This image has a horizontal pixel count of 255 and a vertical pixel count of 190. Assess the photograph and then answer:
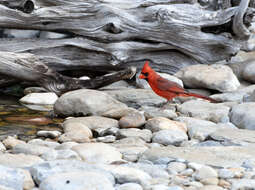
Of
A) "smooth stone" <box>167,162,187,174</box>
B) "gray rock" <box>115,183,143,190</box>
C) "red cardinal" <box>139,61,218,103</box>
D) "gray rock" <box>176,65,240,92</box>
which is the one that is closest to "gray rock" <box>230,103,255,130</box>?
"red cardinal" <box>139,61,218,103</box>

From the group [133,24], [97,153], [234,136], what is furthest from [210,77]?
[97,153]

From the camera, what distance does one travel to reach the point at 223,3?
31.2 ft

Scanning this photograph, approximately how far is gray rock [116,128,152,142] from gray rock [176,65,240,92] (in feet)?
8.89

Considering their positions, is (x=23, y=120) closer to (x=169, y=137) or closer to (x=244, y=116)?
(x=169, y=137)

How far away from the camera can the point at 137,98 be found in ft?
23.4

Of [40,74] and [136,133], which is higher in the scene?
[136,133]

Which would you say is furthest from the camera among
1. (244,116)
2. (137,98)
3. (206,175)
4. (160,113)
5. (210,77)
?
(210,77)

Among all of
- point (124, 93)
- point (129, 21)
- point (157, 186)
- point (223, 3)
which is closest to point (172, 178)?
point (157, 186)

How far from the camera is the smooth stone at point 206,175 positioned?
3.51m

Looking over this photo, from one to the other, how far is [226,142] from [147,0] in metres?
4.25

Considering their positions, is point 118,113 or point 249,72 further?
point 249,72

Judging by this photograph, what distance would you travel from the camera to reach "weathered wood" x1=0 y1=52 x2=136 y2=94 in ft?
24.4

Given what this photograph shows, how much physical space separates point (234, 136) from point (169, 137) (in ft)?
2.17

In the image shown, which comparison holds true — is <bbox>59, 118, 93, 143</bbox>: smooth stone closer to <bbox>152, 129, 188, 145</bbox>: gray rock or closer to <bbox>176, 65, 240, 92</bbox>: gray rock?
<bbox>152, 129, 188, 145</bbox>: gray rock
